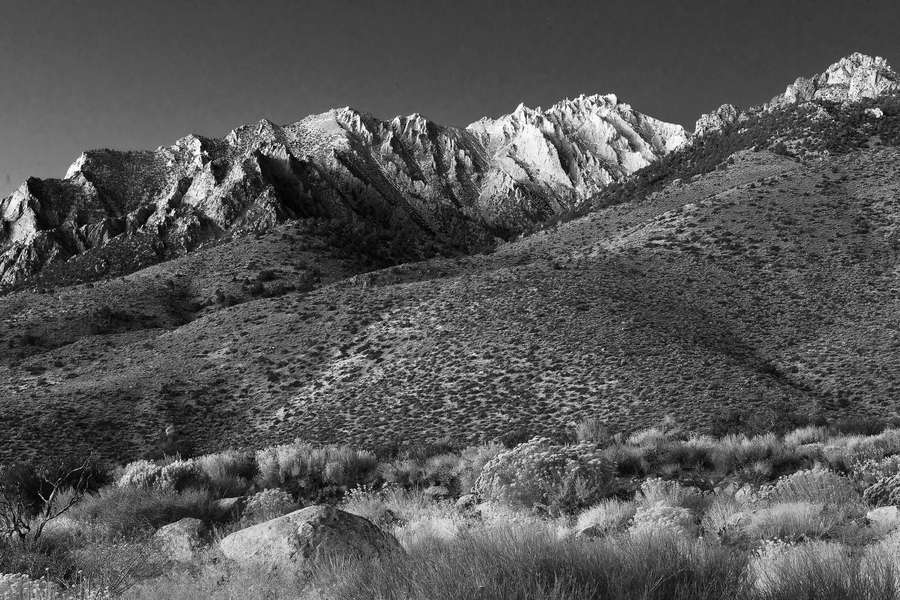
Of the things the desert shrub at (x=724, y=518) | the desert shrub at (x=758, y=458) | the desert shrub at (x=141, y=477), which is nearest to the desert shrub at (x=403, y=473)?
the desert shrub at (x=141, y=477)

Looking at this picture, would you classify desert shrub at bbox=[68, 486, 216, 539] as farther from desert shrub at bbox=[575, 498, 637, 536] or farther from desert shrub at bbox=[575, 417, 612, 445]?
desert shrub at bbox=[575, 417, 612, 445]

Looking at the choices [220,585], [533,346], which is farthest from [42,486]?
[533,346]

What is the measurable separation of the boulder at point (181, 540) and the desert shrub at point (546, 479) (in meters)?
4.41

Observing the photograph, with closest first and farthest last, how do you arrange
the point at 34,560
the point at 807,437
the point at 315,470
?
the point at 34,560, the point at 315,470, the point at 807,437

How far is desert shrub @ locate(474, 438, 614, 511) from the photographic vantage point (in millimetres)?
9367

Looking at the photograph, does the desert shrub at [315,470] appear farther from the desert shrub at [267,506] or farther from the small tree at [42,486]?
the small tree at [42,486]

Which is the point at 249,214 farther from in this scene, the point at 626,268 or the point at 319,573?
the point at 319,573

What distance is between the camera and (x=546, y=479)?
9.62 meters

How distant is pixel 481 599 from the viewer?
3.44 meters

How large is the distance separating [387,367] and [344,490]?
18622mm

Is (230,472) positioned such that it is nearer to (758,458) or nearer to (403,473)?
(403,473)

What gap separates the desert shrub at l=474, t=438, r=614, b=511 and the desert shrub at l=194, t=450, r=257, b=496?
5735mm

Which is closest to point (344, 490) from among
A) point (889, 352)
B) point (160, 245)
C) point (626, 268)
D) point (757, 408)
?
point (757, 408)

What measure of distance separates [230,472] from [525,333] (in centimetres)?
2034
